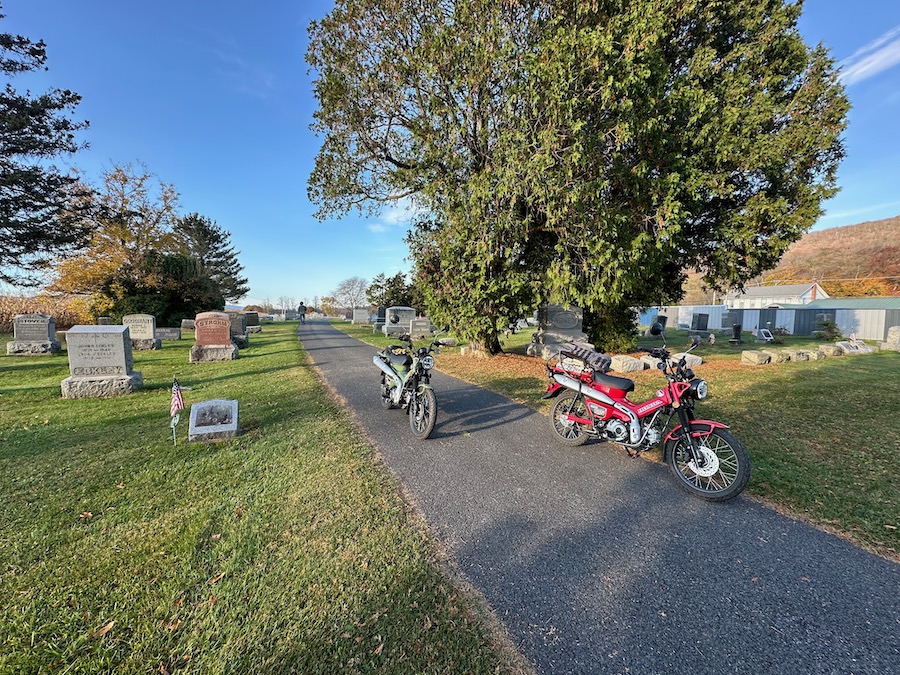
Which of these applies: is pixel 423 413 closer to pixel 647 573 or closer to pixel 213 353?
pixel 647 573

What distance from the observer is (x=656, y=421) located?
3637mm

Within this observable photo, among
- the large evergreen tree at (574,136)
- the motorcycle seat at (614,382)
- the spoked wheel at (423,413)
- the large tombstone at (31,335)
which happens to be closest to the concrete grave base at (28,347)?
the large tombstone at (31,335)

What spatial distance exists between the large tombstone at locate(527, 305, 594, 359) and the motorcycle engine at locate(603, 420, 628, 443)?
754cm

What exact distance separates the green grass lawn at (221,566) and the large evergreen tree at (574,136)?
6.43 m

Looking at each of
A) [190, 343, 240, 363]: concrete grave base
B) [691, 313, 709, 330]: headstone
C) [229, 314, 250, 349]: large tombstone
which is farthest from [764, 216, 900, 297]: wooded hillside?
[190, 343, 240, 363]: concrete grave base

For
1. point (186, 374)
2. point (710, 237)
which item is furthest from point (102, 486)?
point (710, 237)

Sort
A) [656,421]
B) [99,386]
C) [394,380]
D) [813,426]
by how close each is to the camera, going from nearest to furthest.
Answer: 1. [656,421]
2. [813,426]
3. [394,380]
4. [99,386]

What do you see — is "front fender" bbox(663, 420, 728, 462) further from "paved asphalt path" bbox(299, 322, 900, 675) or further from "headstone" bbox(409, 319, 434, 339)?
"headstone" bbox(409, 319, 434, 339)

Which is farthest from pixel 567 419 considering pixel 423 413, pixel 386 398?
pixel 386 398

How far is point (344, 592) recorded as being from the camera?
6.64 feet

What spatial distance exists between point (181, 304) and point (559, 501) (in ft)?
89.0

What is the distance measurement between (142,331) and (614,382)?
58.0ft

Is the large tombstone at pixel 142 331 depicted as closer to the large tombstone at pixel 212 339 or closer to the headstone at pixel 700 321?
the large tombstone at pixel 212 339

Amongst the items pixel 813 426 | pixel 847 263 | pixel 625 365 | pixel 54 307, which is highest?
pixel 847 263
